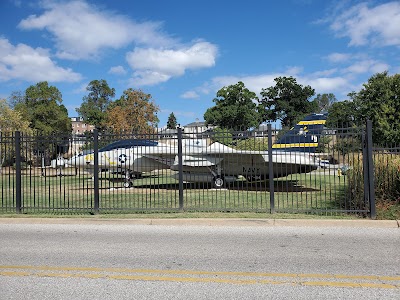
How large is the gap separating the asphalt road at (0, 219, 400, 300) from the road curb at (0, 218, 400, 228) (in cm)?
3

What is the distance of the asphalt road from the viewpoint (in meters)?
4.86

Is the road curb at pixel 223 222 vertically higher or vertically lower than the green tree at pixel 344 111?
lower

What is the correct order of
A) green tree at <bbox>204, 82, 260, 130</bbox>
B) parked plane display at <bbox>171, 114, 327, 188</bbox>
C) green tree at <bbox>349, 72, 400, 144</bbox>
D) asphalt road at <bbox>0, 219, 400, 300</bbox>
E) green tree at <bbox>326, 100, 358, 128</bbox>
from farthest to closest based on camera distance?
green tree at <bbox>204, 82, 260, 130</bbox>, green tree at <bbox>326, 100, 358, 128</bbox>, green tree at <bbox>349, 72, 400, 144</bbox>, parked plane display at <bbox>171, 114, 327, 188</bbox>, asphalt road at <bbox>0, 219, 400, 300</bbox>

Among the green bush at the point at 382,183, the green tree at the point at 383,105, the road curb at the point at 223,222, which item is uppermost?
the green tree at the point at 383,105

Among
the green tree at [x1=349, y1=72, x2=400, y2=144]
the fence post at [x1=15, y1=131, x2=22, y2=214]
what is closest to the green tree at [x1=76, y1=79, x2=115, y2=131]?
the green tree at [x1=349, y1=72, x2=400, y2=144]

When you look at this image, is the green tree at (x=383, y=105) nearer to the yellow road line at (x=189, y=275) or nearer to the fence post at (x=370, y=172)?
the fence post at (x=370, y=172)

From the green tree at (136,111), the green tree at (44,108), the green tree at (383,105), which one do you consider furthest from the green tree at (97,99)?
the green tree at (383,105)

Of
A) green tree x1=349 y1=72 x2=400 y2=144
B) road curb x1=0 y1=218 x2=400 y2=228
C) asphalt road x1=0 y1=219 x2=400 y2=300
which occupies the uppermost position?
green tree x1=349 y1=72 x2=400 y2=144

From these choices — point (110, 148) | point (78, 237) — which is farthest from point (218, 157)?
point (78, 237)

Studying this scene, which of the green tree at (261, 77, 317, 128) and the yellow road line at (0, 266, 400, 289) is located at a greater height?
the green tree at (261, 77, 317, 128)

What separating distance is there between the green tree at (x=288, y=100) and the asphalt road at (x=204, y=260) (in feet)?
299

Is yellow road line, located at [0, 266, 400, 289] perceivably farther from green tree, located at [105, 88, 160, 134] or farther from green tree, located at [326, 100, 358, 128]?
green tree, located at [326, 100, 358, 128]

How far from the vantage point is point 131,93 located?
51625mm

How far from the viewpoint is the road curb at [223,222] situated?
937cm
